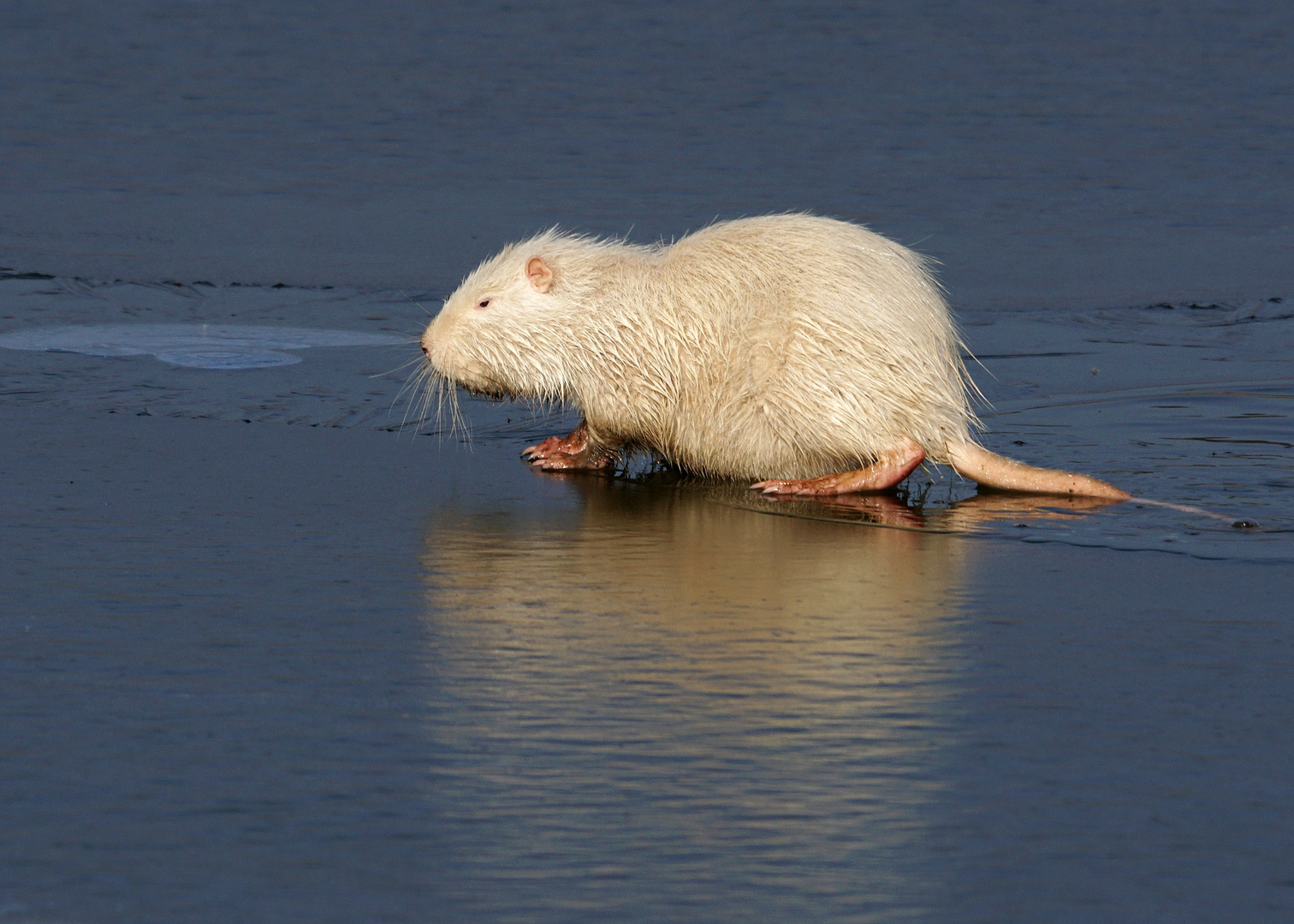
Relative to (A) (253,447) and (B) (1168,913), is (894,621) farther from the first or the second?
(A) (253,447)

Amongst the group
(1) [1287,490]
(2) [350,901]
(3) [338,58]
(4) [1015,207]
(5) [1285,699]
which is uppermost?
(3) [338,58]

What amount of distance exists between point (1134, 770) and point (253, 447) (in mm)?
4101

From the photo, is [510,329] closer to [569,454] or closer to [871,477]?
[569,454]

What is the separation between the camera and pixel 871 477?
6.64 meters

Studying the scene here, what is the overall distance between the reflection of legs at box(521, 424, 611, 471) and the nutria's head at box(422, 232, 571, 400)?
0.17 meters

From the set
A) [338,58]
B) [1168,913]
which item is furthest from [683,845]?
[338,58]

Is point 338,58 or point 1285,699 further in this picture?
point 338,58

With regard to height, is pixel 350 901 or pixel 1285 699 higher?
pixel 1285 699

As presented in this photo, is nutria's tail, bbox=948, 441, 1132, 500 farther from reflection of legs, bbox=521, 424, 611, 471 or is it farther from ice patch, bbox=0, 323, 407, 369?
ice patch, bbox=0, 323, 407, 369

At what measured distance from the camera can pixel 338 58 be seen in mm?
17188

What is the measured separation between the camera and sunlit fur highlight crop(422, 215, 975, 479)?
21.7 feet

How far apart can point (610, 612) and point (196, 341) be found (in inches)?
180

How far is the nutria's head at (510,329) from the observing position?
7.25 m

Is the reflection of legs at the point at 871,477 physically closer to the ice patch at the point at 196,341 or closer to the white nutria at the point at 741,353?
the white nutria at the point at 741,353
